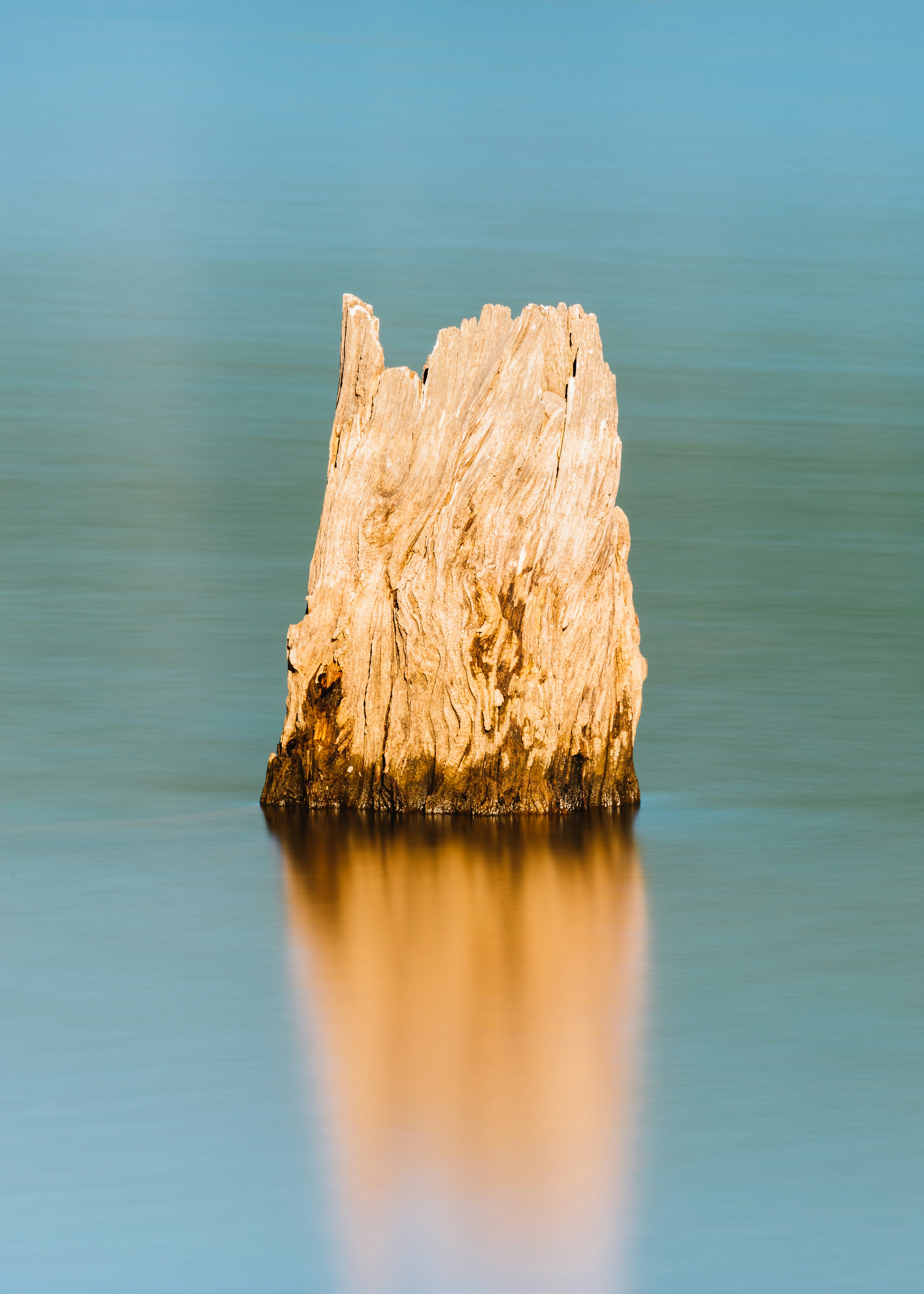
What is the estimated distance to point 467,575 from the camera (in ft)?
31.8

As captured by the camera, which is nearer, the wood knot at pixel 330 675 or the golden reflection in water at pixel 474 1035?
the golden reflection in water at pixel 474 1035

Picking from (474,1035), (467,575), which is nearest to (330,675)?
(467,575)

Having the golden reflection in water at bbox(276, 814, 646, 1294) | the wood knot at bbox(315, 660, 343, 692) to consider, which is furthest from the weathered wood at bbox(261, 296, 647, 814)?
the golden reflection in water at bbox(276, 814, 646, 1294)

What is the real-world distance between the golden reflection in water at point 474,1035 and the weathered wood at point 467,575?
27cm

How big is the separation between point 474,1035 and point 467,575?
2.82 meters

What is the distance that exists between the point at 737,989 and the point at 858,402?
1930 centimetres

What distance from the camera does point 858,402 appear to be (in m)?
26.5

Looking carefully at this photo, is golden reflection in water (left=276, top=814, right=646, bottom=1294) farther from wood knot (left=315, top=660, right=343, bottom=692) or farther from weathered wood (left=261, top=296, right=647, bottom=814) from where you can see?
wood knot (left=315, top=660, right=343, bottom=692)

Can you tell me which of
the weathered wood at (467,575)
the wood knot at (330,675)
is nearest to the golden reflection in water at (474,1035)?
the weathered wood at (467,575)

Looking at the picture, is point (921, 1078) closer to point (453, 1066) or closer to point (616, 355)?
point (453, 1066)

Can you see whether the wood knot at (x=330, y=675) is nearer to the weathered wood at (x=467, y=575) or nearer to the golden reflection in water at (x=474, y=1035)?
the weathered wood at (x=467, y=575)

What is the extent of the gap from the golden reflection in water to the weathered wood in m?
0.27

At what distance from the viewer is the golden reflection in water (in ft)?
18.6

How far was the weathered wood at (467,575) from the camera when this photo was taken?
970 centimetres
